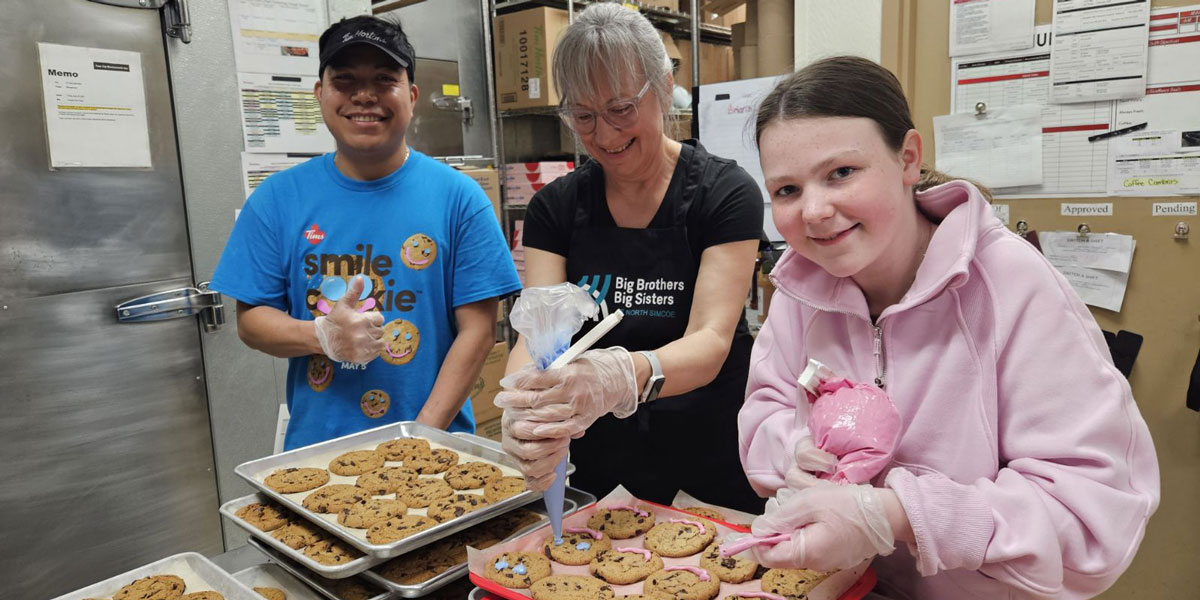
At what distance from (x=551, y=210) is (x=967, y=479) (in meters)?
1.16

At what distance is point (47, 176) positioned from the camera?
8.00 ft

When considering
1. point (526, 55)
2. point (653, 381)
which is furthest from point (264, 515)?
point (526, 55)

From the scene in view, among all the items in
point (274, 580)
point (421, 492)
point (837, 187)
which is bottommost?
point (274, 580)

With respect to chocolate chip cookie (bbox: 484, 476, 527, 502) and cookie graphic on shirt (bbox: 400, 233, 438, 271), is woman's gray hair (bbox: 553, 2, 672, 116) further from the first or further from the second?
chocolate chip cookie (bbox: 484, 476, 527, 502)

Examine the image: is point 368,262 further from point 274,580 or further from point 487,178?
point 487,178

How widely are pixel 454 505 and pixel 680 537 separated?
42 cm

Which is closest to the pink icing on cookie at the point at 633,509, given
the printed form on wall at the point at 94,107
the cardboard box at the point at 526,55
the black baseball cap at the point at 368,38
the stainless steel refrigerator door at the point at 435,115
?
the black baseball cap at the point at 368,38

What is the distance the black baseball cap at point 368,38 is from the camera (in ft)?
6.11

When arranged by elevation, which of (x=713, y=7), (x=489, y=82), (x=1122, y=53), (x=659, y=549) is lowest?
(x=659, y=549)

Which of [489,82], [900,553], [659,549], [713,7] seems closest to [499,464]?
[659,549]

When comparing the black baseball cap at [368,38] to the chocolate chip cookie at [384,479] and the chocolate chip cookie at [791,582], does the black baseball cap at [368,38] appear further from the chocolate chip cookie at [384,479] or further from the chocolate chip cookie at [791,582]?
the chocolate chip cookie at [791,582]

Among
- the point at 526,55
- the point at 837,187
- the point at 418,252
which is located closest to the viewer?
the point at 837,187

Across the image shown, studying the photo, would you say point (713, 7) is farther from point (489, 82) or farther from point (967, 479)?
point (967, 479)

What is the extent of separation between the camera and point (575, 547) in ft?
4.29
